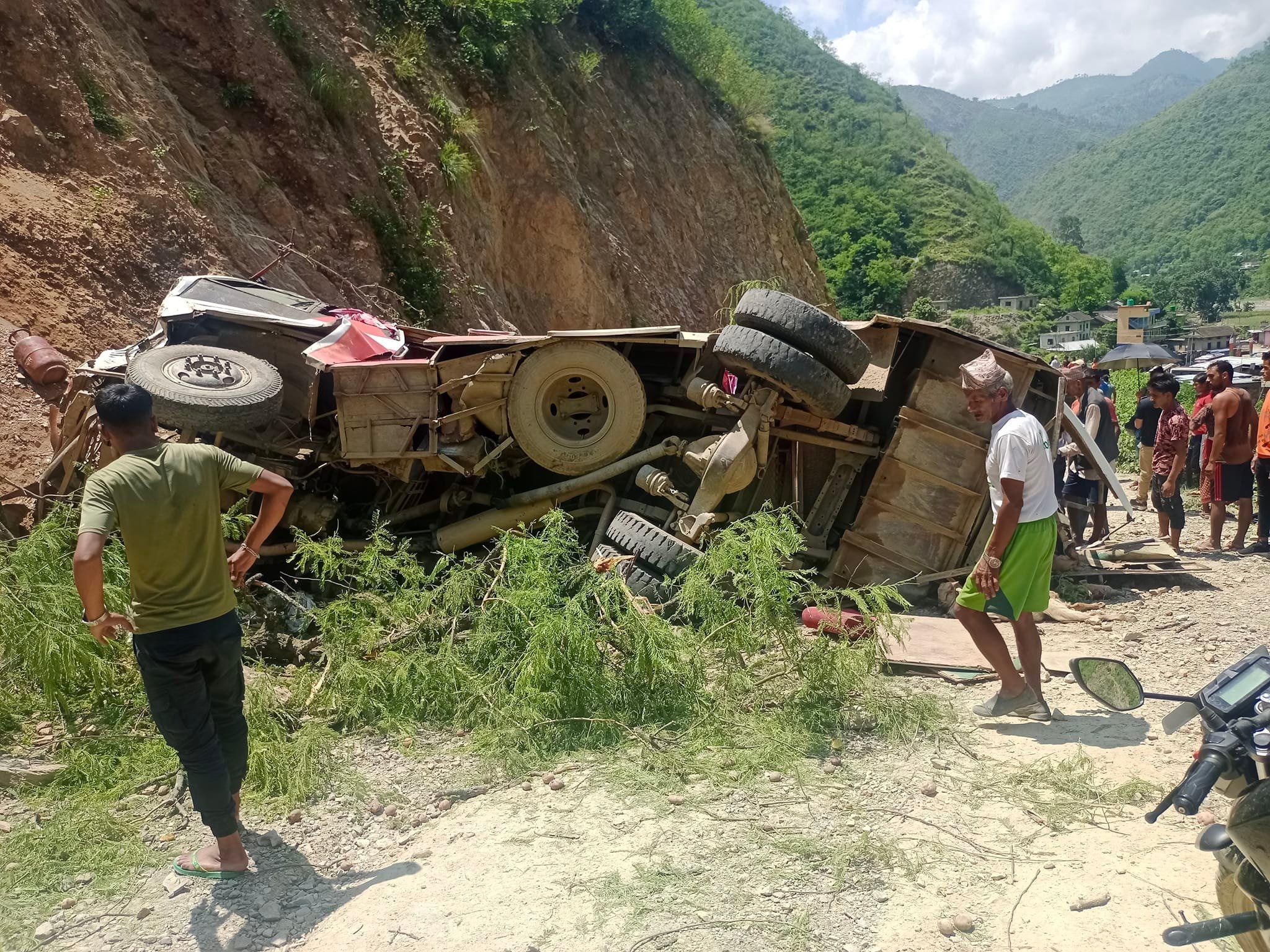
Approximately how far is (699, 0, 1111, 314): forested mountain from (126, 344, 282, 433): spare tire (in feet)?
193

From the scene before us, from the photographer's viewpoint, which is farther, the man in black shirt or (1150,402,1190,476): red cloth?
the man in black shirt

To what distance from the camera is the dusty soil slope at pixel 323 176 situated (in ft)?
30.9

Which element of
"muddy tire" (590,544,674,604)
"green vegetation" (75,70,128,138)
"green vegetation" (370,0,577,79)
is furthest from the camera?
"green vegetation" (370,0,577,79)

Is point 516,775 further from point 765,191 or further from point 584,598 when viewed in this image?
point 765,191

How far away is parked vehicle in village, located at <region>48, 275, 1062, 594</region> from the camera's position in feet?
20.9

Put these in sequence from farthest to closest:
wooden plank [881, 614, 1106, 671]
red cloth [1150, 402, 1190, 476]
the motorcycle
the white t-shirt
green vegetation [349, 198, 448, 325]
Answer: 1. green vegetation [349, 198, 448, 325]
2. red cloth [1150, 402, 1190, 476]
3. wooden plank [881, 614, 1106, 671]
4. the white t-shirt
5. the motorcycle

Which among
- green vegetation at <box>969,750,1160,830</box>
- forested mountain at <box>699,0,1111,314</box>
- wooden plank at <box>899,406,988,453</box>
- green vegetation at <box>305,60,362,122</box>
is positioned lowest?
green vegetation at <box>969,750,1160,830</box>

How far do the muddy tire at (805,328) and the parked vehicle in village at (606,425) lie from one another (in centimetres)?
1

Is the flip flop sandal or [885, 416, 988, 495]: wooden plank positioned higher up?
[885, 416, 988, 495]: wooden plank

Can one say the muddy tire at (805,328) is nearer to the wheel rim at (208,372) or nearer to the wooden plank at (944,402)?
the wooden plank at (944,402)

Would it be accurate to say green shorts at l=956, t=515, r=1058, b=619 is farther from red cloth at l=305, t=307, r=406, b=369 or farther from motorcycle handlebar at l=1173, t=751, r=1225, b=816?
red cloth at l=305, t=307, r=406, b=369

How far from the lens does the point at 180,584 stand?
340 centimetres

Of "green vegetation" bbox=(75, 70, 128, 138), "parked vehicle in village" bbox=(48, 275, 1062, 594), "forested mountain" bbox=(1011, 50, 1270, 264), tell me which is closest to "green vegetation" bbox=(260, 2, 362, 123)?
"green vegetation" bbox=(75, 70, 128, 138)

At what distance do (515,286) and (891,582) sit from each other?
12.4 metres
